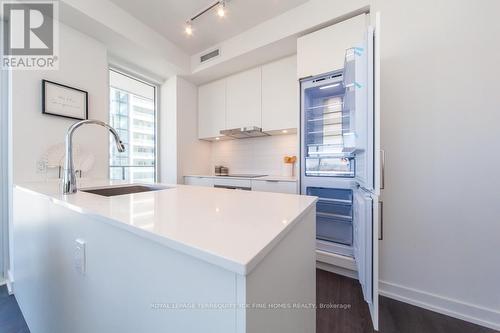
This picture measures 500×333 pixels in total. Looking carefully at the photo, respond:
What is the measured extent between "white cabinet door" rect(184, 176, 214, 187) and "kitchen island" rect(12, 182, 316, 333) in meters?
1.83

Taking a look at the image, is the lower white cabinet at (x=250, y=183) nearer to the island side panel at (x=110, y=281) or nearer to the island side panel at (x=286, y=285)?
the island side panel at (x=286, y=285)

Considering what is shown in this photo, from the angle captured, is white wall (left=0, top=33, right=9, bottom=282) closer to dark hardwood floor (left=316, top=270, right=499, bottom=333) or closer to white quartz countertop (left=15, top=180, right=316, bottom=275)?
white quartz countertop (left=15, top=180, right=316, bottom=275)

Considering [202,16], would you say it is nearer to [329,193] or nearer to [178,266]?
[329,193]

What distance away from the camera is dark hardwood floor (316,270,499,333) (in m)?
1.26

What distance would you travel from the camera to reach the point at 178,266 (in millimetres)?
459

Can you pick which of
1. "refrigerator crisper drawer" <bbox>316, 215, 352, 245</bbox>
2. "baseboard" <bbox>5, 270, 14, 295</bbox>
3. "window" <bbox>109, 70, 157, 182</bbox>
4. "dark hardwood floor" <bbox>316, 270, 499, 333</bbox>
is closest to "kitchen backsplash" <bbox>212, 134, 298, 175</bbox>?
"refrigerator crisper drawer" <bbox>316, 215, 352, 245</bbox>

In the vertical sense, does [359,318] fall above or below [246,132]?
below

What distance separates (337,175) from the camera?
1874 millimetres

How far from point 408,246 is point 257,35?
8.40 feet

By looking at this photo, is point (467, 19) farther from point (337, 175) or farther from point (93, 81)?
point (93, 81)

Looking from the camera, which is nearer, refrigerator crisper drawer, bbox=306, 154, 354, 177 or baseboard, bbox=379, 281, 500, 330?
baseboard, bbox=379, 281, 500, 330

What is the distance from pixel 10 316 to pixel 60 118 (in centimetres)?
162

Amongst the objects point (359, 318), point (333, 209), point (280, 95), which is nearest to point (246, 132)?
point (280, 95)

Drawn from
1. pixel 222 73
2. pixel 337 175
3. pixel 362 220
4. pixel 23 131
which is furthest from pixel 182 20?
pixel 362 220
